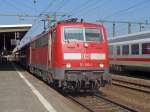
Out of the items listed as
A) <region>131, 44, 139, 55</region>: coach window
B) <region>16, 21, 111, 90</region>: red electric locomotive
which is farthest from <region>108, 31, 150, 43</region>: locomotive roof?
<region>16, 21, 111, 90</region>: red electric locomotive

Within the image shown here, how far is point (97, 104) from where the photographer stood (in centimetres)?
1481

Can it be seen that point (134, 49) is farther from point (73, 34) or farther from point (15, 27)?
point (15, 27)

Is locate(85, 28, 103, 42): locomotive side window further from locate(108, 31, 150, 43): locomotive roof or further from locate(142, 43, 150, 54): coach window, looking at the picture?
locate(108, 31, 150, 43): locomotive roof

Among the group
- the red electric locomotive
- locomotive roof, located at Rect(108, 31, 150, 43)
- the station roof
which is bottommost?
the red electric locomotive

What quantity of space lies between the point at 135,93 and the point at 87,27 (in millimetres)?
4117

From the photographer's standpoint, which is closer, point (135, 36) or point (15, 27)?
point (135, 36)

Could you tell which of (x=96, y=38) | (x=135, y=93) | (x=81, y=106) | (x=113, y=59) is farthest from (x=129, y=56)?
(x=81, y=106)

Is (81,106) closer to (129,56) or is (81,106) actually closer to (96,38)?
(96,38)

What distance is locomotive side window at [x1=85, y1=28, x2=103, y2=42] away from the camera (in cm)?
1722

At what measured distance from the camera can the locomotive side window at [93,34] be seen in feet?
56.5

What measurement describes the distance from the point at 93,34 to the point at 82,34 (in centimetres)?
48

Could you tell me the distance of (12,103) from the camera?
46.4 feet

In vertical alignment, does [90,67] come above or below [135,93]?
above

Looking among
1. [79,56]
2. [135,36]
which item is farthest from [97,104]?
[135,36]
